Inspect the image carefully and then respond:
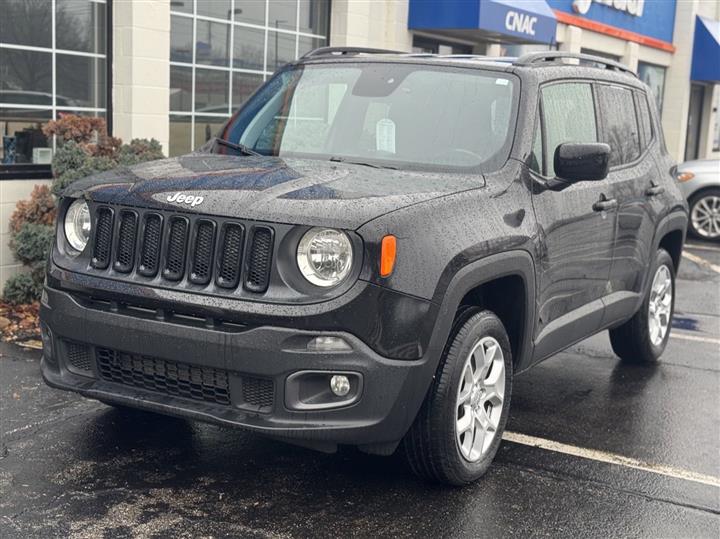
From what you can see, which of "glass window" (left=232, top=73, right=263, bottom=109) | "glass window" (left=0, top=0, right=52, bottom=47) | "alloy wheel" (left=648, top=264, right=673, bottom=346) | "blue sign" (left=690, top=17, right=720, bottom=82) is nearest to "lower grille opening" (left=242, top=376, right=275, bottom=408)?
"alloy wheel" (left=648, top=264, right=673, bottom=346)

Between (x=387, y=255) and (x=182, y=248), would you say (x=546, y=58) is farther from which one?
(x=182, y=248)

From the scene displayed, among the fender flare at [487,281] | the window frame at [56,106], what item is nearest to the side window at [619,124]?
the fender flare at [487,281]

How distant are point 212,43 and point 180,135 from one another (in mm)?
1037

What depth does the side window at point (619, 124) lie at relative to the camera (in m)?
5.95

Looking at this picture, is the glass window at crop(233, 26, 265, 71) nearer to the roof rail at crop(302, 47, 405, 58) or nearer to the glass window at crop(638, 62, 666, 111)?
the roof rail at crop(302, 47, 405, 58)

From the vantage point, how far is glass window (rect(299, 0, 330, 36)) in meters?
11.5

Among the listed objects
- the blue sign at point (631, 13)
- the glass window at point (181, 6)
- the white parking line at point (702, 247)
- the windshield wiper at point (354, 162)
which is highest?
the blue sign at point (631, 13)

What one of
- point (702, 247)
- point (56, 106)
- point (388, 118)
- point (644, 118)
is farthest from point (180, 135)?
point (702, 247)

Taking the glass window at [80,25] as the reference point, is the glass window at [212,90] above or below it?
below

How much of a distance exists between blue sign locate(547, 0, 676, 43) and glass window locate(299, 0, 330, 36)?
20.3ft

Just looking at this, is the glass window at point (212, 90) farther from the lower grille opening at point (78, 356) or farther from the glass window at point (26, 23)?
the lower grille opening at point (78, 356)

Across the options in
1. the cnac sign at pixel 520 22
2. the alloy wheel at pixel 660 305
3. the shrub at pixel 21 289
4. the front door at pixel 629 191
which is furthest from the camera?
the cnac sign at pixel 520 22

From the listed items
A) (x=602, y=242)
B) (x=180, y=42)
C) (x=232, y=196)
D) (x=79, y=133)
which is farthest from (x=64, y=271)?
(x=180, y=42)

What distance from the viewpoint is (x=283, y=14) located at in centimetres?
1108
